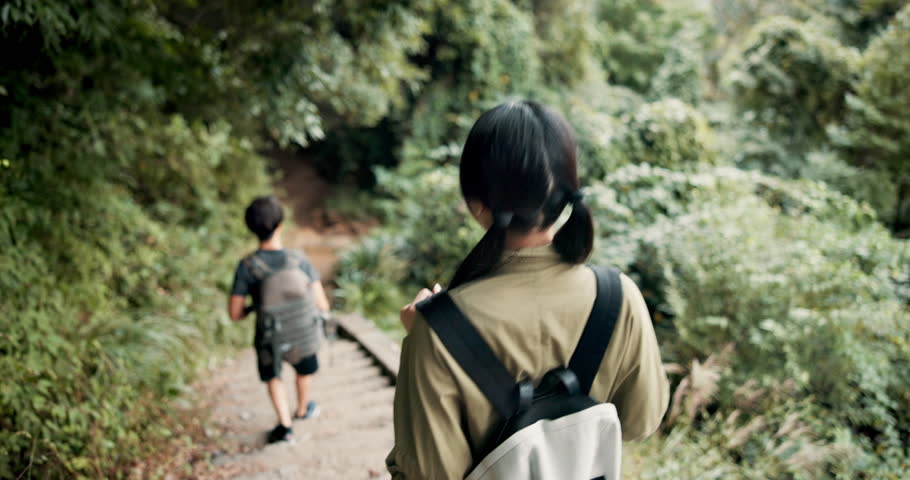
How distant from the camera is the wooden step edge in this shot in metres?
4.15

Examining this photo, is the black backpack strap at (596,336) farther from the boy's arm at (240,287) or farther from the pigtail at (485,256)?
the boy's arm at (240,287)

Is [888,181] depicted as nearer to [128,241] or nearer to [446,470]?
[446,470]

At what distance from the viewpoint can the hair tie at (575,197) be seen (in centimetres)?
103

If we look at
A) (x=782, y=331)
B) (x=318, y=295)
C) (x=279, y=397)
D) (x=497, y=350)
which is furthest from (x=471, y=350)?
(x=782, y=331)

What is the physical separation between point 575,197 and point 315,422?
9.32 feet

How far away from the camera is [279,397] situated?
116 inches

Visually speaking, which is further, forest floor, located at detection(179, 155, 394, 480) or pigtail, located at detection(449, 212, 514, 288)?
forest floor, located at detection(179, 155, 394, 480)

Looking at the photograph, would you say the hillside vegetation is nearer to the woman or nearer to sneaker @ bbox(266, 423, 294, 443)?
sneaker @ bbox(266, 423, 294, 443)

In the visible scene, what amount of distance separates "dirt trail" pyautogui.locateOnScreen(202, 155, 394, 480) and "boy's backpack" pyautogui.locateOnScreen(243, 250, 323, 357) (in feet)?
1.96

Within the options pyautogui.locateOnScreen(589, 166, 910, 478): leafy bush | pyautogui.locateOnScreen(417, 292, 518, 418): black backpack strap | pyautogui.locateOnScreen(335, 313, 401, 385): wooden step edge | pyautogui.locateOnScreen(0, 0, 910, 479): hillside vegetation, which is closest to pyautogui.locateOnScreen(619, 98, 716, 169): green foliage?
pyautogui.locateOnScreen(0, 0, 910, 479): hillside vegetation

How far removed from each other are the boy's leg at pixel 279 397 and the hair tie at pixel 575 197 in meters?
2.38

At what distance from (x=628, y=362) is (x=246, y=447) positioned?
2.67m

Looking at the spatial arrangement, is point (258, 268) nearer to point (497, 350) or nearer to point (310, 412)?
point (310, 412)

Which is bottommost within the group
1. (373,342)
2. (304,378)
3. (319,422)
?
→ (373,342)
